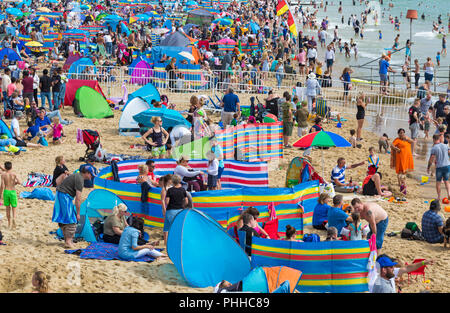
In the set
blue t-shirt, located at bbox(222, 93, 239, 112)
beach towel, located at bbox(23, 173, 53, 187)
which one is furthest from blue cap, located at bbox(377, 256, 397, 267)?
blue t-shirt, located at bbox(222, 93, 239, 112)

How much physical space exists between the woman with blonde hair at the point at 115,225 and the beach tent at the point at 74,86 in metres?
9.62

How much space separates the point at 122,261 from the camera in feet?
28.8

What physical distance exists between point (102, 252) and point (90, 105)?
9.42 meters

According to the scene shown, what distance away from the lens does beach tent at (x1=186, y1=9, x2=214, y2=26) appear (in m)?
35.8

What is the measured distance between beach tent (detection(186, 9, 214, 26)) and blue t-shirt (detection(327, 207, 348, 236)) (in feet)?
90.5

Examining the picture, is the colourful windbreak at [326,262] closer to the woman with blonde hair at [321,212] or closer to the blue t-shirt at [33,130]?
the woman with blonde hair at [321,212]

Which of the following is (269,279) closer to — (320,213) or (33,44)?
(320,213)

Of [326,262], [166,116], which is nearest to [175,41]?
[166,116]

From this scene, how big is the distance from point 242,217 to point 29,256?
2876mm

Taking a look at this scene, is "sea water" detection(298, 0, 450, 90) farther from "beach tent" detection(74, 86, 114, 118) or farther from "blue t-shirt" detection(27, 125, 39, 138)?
"blue t-shirt" detection(27, 125, 39, 138)

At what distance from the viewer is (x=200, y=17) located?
35.9 metres

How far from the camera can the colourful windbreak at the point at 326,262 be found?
314 inches

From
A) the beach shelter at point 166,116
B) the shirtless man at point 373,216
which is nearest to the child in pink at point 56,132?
the beach shelter at point 166,116
